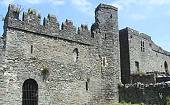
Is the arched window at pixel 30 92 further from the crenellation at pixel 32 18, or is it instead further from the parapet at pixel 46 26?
the crenellation at pixel 32 18

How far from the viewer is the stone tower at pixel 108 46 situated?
26.7 meters

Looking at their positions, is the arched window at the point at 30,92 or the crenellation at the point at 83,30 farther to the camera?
the crenellation at the point at 83,30

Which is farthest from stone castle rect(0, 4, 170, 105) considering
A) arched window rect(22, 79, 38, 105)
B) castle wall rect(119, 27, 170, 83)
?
castle wall rect(119, 27, 170, 83)

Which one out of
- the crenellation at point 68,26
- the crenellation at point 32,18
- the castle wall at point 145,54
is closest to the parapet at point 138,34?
the castle wall at point 145,54

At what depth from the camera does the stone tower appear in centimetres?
2667

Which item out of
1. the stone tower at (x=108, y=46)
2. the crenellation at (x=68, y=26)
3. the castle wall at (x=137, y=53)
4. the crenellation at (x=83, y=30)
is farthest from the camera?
the castle wall at (x=137, y=53)

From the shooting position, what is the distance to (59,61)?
2406 centimetres

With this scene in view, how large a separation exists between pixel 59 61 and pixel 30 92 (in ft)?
11.3

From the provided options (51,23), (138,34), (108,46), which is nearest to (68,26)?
(51,23)

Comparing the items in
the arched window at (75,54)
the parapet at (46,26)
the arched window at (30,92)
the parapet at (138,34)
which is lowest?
the arched window at (30,92)

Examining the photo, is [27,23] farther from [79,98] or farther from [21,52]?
[79,98]

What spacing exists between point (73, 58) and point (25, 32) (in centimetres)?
470

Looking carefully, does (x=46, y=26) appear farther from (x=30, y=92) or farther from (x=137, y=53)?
(x=137, y=53)

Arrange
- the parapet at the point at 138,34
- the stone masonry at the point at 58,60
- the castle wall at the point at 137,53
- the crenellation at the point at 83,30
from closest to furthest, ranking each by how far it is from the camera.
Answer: the stone masonry at the point at 58,60, the crenellation at the point at 83,30, the castle wall at the point at 137,53, the parapet at the point at 138,34
